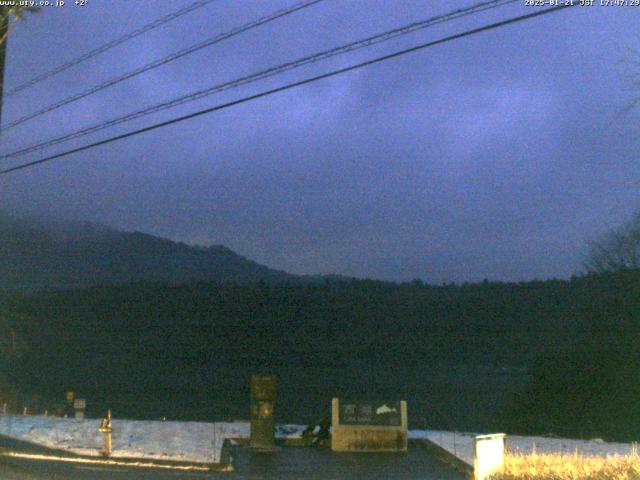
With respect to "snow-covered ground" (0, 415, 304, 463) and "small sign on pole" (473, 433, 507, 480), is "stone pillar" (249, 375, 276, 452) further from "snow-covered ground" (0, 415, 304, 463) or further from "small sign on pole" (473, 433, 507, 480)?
"small sign on pole" (473, 433, 507, 480)

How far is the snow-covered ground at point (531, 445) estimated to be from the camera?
21422 mm

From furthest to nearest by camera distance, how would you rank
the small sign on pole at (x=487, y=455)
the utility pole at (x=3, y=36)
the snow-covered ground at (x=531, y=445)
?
the snow-covered ground at (x=531, y=445), the utility pole at (x=3, y=36), the small sign on pole at (x=487, y=455)

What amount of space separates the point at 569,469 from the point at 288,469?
788 cm

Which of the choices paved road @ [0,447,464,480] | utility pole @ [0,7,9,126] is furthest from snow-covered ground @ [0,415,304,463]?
utility pole @ [0,7,9,126]

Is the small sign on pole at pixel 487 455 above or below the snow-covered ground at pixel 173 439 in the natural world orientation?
above

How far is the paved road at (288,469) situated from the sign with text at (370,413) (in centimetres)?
102

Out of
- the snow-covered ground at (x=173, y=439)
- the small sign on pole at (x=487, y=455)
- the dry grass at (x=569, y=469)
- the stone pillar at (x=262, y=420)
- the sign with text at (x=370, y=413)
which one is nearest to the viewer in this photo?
the dry grass at (x=569, y=469)

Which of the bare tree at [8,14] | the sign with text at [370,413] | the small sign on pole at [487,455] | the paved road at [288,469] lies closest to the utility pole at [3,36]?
the bare tree at [8,14]

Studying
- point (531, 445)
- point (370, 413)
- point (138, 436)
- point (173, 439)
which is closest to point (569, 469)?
point (370, 413)

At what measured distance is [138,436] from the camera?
25672 millimetres

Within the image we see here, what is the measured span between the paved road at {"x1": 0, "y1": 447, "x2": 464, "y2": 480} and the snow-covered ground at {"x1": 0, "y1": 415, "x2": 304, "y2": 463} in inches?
63.1

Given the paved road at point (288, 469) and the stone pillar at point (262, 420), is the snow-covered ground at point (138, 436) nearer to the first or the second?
the stone pillar at point (262, 420)

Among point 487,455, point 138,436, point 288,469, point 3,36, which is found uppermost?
point 3,36

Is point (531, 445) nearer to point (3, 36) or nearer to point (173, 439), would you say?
point (173, 439)
